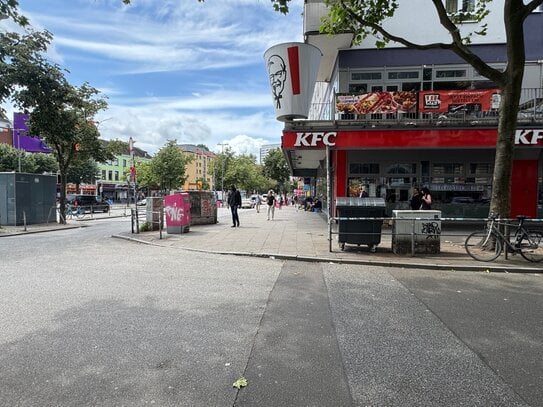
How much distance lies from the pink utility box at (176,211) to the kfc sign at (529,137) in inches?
487

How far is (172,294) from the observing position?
623 centimetres

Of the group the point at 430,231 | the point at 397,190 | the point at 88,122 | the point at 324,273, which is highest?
the point at 88,122

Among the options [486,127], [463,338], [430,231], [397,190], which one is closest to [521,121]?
[486,127]

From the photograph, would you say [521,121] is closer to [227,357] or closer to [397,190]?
[397,190]

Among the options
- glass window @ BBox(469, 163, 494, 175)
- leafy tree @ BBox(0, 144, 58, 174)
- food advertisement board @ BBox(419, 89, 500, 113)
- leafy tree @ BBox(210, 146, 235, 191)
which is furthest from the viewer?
leafy tree @ BBox(210, 146, 235, 191)

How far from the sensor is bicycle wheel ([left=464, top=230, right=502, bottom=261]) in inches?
356

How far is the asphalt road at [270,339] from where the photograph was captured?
3.19m

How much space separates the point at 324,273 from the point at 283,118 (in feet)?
25.6

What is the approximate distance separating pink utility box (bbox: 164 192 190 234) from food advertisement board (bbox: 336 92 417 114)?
7101mm

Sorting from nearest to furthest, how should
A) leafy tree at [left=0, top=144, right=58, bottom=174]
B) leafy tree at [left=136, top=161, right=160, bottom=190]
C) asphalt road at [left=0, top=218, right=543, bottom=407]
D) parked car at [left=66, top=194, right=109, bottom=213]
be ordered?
asphalt road at [left=0, top=218, right=543, bottom=407] → parked car at [left=66, top=194, right=109, bottom=213] → leafy tree at [left=0, top=144, right=58, bottom=174] → leafy tree at [left=136, top=161, right=160, bottom=190]

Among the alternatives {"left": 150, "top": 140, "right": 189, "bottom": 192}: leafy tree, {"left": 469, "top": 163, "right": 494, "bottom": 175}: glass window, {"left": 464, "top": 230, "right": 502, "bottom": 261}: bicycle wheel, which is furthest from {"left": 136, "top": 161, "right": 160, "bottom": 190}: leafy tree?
{"left": 464, "top": 230, "right": 502, "bottom": 261}: bicycle wheel

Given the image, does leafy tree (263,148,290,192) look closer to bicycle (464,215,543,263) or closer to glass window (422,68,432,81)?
Result: glass window (422,68,432,81)

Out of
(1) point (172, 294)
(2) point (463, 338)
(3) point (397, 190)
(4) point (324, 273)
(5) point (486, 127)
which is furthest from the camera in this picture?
(3) point (397, 190)

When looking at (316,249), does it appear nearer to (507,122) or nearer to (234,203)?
(507,122)
